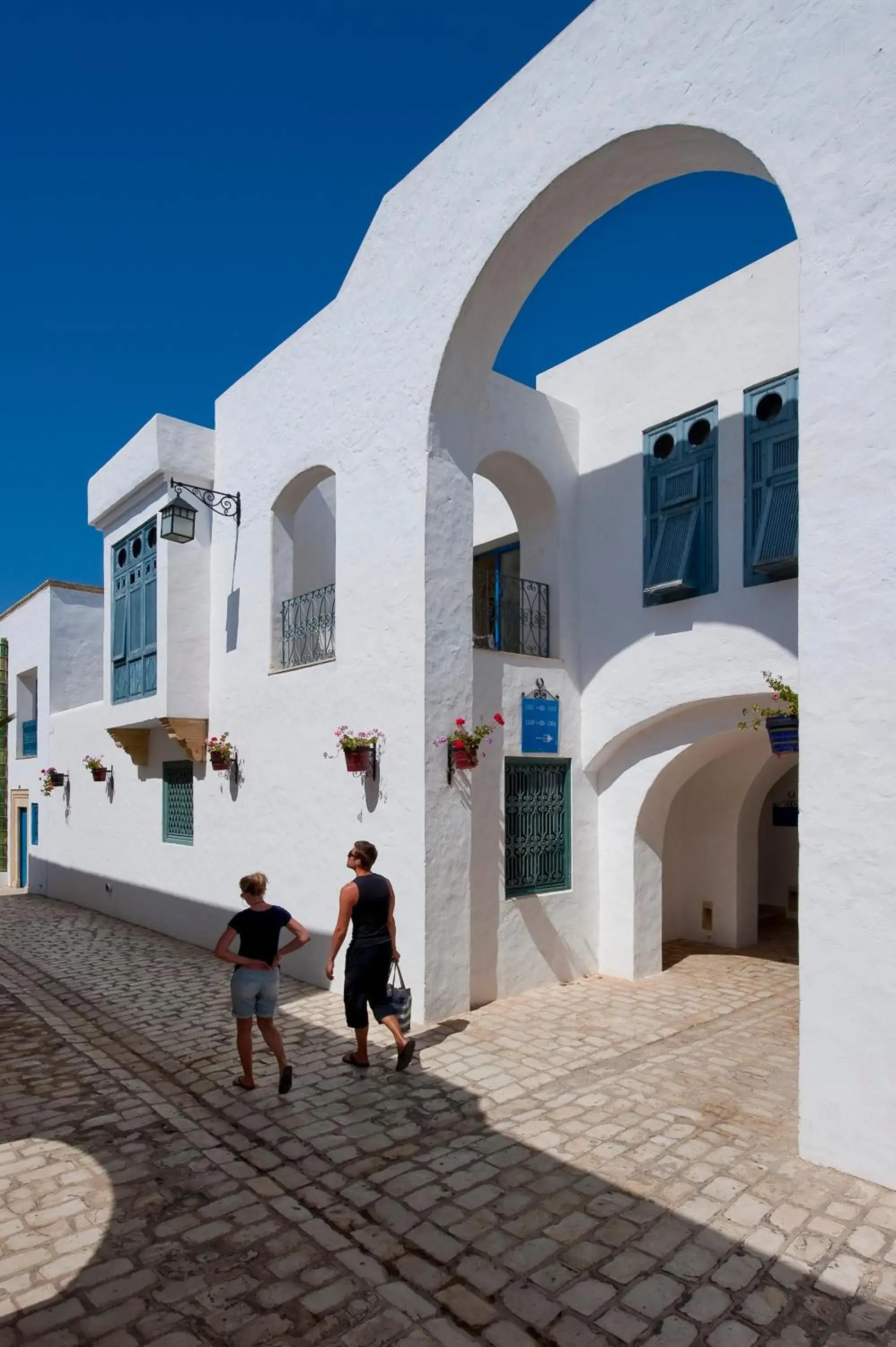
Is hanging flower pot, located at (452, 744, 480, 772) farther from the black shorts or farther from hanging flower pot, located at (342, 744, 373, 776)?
the black shorts

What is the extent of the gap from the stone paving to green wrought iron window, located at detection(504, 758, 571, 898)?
1.35 m

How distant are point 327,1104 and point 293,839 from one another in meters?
3.68

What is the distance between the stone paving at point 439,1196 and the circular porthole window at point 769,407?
5.13m

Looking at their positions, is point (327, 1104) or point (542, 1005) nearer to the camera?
point (327, 1104)

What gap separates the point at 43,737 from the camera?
650 inches

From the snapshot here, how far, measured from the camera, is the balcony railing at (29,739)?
17.8 m

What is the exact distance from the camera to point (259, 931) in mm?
5430

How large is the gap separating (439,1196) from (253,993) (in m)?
1.82

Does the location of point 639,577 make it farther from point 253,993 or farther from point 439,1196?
Answer: point 439,1196

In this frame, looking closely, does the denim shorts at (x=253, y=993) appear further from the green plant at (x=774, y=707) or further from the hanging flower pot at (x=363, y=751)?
the green plant at (x=774, y=707)

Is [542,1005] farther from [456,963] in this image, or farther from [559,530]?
[559,530]

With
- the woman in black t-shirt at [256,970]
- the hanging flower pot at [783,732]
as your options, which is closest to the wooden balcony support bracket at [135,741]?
the woman in black t-shirt at [256,970]

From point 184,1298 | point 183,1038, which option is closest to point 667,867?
point 183,1038

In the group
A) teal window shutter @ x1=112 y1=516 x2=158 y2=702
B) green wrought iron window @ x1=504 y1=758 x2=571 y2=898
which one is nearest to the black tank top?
green wrought iron window @ x1=504 y1=758 x2=571 y2=898
